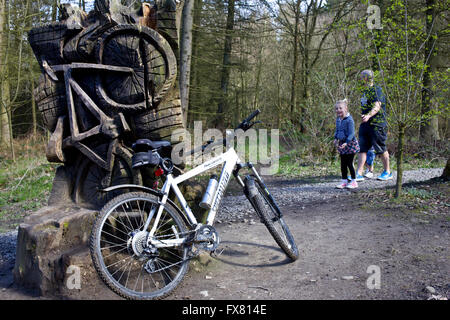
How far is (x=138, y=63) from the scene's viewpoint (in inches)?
161

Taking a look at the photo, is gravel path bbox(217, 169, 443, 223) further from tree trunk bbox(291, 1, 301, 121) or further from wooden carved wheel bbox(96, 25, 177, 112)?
tree trunk bbox(291, 1, 301, 121)

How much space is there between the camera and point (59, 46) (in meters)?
4.33

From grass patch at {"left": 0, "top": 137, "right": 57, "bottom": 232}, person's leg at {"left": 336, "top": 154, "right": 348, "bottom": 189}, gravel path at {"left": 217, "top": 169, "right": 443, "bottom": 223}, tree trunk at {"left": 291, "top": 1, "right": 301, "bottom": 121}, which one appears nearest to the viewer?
gravel path at {"left": 217, "top": 169, "right": 443, "bottom": 223}

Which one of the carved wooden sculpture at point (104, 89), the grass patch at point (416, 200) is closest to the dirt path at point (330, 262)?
the grass patch at point (416, 200)

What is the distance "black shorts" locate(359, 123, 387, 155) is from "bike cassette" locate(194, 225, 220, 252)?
4481 mm

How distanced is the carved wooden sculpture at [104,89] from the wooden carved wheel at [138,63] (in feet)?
0.04

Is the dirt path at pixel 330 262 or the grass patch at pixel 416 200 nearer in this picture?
the dirt path at pixel 330 262

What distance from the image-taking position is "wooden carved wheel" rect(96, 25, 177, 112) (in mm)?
4027

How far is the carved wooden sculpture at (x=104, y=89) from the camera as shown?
4.07m

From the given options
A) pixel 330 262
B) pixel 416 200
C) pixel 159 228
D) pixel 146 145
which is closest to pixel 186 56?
pixel 416 200

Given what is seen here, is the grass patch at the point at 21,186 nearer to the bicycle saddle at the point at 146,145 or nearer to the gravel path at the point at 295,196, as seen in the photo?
the gravel path at the point at 295,196

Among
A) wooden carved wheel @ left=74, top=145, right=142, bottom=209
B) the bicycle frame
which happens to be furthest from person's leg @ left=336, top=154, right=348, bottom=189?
wooden carved wheel @ left=74, top=145, right=142, bottom=209

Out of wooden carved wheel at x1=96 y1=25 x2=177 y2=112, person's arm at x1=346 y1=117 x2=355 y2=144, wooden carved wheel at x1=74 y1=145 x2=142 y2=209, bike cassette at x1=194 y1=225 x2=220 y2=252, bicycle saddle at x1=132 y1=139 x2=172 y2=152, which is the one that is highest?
wooden carved wheel at x1=96 y1=25 x2=177 y2=112
